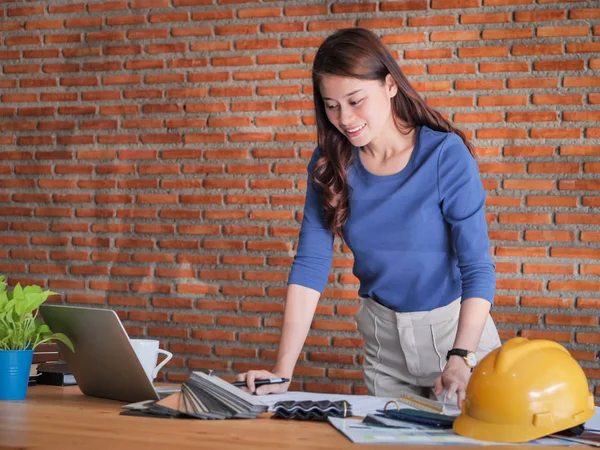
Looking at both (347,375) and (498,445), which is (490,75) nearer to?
(347,375)

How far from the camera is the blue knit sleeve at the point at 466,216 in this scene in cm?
177

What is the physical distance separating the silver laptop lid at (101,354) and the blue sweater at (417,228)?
0.52 meters

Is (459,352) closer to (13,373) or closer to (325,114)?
(325,114)

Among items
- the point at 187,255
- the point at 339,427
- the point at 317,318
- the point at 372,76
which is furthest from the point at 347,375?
the point at 339,427

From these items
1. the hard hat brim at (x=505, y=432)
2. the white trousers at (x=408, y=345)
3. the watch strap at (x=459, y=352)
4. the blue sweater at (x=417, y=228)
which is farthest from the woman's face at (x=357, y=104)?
the hard hat brim at (x=505, y=432)

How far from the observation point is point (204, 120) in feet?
13.8

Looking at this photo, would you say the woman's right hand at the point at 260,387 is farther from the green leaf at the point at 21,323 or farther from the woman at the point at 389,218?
the green leaf at the point at 21,323

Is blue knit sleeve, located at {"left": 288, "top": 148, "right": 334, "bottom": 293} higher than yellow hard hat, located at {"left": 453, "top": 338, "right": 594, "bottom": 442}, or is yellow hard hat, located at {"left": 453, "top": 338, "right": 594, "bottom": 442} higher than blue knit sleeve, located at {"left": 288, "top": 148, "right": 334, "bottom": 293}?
blue knit sleeve, located at {"left": 288, "top": 148, "right": 334, "bottom": 293}

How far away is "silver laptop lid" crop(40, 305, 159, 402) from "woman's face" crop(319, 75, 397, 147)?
0.72m

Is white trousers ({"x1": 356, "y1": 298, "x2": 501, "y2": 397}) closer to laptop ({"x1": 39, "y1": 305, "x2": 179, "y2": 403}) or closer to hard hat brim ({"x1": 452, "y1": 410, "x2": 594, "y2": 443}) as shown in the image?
laptop ({"x1": 39, "y1": 305, "x2": 179, "y2": 403})

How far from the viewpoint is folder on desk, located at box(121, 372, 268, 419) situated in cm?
147

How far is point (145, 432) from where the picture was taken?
4.34 ft

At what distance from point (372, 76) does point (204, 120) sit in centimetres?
242

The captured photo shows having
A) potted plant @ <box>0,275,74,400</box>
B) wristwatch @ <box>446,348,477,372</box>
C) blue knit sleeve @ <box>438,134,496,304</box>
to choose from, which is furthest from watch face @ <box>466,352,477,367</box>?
potted plant @ <box>0,275,74,400</box>
